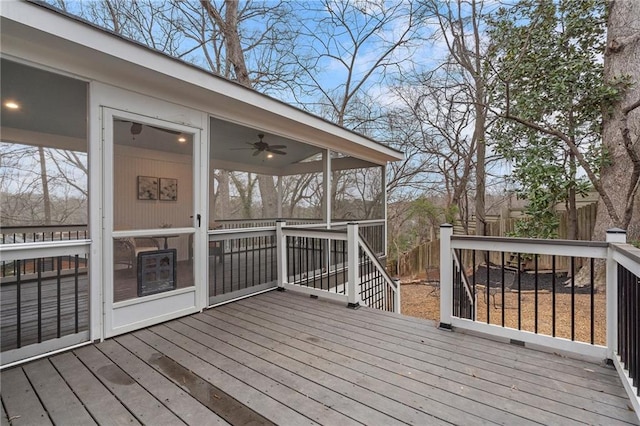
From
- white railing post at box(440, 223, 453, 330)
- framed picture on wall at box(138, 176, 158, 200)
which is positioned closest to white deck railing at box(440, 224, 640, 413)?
white railing post at box(440, 223, 453, 330)

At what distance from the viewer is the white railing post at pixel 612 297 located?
2223mm

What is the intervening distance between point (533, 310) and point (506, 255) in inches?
146

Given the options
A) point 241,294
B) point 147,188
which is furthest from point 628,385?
point 147,188

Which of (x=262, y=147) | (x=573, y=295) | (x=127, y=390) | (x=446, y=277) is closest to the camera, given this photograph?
(x=127, y=390)

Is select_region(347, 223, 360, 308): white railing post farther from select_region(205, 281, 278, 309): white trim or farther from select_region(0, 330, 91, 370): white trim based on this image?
select_region(0, 330, 91, 370): white trim

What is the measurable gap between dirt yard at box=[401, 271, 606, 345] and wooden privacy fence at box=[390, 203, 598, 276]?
1.44 metres

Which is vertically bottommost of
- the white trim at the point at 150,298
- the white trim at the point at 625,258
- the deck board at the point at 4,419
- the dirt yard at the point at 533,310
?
the dirt yard at the point at 533,310

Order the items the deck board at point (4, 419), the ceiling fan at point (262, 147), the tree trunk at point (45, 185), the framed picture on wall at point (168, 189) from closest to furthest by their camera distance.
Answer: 1. the deck board at point (4, 419)
2. the tree trunk at point (45, 185)
3. the framed picture on wall at point (168, 189)
4. the ceiling fan at point (262, 147)

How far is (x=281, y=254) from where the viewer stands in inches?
174

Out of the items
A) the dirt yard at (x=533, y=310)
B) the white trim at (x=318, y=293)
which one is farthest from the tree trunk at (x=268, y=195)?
the dirt yard at (x=533, y=310)

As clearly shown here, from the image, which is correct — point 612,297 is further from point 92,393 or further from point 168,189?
point 168,189

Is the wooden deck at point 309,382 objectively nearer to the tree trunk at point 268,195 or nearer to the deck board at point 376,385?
the deck board at point 376,385

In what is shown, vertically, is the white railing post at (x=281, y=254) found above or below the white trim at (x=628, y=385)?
above

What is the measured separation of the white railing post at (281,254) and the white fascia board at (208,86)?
1.50 metres
